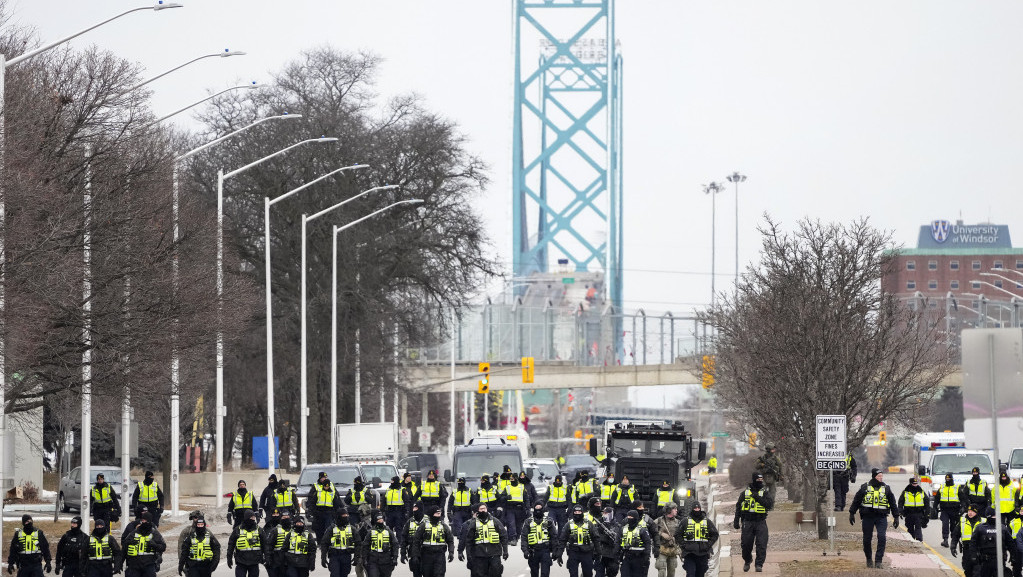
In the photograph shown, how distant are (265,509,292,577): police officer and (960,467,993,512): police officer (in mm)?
12821

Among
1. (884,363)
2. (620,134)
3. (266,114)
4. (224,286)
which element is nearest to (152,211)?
(224,286)

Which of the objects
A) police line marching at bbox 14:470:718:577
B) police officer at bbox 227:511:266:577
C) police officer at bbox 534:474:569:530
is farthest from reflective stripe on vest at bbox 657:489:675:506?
police officer at bbox 227:511:266:577

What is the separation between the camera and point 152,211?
2966 cm

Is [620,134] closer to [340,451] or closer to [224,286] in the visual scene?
[340,451]

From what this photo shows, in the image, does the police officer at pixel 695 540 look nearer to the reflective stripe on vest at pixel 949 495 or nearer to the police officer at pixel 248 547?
the police officer at pixel 248 547

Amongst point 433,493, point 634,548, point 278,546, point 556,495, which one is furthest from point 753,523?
point 433,493

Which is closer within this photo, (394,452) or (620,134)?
(394,452)

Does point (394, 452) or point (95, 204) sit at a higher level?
point (95, 204)

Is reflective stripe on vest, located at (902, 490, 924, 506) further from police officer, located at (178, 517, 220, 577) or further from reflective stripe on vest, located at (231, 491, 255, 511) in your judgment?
police officer, located at (178, 517, 220, 577)

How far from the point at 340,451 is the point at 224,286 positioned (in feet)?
50.9

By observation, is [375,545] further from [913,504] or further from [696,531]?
[913,504]

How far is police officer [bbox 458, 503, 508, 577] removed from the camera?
22984 millimetres

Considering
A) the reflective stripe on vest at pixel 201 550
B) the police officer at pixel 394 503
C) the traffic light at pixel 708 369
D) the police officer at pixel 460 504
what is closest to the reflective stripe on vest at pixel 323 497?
the police officer at pixel 394 503

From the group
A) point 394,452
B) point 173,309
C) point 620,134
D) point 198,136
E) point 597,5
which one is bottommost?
point 394,452
